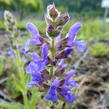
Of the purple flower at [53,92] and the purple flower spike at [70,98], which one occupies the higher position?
the purple flower at [53,92]

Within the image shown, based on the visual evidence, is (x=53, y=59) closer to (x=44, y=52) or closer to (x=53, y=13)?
(x=44, y=52)

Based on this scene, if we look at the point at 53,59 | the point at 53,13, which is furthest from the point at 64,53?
the point at 53,13

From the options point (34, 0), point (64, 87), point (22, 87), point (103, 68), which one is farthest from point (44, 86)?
point (34, 0)

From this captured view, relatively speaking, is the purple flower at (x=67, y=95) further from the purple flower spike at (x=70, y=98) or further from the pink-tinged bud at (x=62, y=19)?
the pink-tinged bud at (x=62, y=19)

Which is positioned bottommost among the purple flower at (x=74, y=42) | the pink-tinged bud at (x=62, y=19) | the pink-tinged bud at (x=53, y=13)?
the purple flower at (x=74, y=42)

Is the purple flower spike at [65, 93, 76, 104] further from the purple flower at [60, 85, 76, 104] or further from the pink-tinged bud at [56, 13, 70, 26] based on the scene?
the pink-tinged bud at [56, 13, 70, 26]

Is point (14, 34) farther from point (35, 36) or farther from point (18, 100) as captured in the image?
point (35, 36)

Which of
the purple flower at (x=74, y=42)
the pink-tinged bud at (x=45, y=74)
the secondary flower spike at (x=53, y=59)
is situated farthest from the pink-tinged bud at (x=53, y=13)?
the pink-tinged bud at (x=45, y=74)
